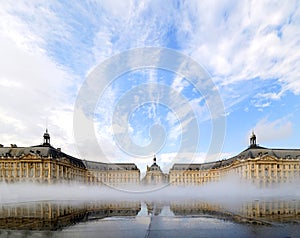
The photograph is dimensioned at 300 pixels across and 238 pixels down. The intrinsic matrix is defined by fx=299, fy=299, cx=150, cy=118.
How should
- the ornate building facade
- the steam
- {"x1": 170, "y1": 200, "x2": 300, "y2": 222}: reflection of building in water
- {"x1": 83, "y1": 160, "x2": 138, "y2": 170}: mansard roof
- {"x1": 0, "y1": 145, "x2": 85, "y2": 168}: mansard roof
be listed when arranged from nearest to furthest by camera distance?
1. {"x1": 170, "y1": 200, "x2": 300, "y2": 222}: reflection of building in water
2. the steam
3. the ornate building facade
4. {"x1": 0, "y1": 145, "x2": 85, "y2": 168}: mansard roof
5. {"x1": 83, "y1": 160, "x2": 138, "y2": 170}: mansard roof

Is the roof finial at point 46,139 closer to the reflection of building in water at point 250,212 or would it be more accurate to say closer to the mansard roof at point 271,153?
the mansard roof at point 271,153

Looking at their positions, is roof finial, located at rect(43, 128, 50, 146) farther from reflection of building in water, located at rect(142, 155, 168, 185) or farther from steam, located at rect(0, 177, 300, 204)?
reflection of building in water, located at rect(142, 155, 168, 185)

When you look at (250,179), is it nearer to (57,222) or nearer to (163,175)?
(163,175)

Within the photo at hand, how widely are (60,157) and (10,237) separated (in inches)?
4807

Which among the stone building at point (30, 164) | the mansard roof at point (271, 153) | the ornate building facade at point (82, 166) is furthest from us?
the mansard roof at point (271, 153)

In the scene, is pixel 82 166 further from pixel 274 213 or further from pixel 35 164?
pixel 274 213

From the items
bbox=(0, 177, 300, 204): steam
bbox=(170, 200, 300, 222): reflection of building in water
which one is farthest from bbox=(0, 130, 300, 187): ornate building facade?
bbox=(170, 200, 300, 222): reflection of building in water

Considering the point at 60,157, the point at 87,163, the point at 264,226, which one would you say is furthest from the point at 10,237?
the point at 87,163

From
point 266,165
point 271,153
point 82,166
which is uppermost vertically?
point 271,153

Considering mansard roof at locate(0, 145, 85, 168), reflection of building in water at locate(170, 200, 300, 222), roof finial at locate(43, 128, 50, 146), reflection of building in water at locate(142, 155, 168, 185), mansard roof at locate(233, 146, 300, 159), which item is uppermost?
roof finial at locate(43, 128, 50, 146)

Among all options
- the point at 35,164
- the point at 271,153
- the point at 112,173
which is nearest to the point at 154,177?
the point at 112,173

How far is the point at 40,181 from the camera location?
A: 387 ft

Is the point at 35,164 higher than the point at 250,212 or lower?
higher

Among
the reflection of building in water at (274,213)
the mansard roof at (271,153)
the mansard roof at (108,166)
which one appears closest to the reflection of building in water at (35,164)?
the mansard roof at (108,166)
